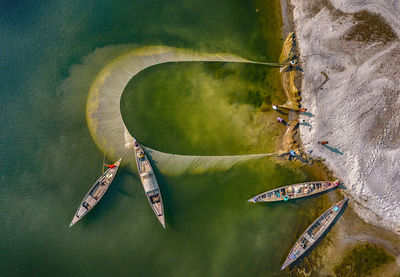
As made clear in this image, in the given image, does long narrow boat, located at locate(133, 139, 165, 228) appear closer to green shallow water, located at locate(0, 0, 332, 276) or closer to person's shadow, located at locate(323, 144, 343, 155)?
green shallow water, located at locate(0, 0, 332, 276)

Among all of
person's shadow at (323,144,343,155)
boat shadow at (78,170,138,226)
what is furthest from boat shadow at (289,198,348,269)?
boat shadow at (78,170,138,226)

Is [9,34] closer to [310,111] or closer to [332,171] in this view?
[310,111]

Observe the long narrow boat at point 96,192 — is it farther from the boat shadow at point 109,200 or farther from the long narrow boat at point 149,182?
the long narrow boat at point 149,182

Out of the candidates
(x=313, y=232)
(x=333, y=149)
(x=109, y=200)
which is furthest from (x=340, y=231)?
(x=109, y=200)

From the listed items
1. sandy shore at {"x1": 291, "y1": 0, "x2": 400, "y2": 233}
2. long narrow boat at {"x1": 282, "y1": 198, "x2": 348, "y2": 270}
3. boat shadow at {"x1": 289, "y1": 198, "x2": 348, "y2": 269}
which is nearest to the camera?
sandy shore at {"x1": 291, "y1": 0, "x2": 400, "y2": 233}

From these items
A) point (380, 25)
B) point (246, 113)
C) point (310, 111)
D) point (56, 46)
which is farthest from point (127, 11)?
point (380, 25)

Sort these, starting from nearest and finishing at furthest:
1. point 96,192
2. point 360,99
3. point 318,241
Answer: point 360,99 < point 318,241 < point 96,192

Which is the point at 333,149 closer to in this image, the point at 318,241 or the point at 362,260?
the point at 318,241
